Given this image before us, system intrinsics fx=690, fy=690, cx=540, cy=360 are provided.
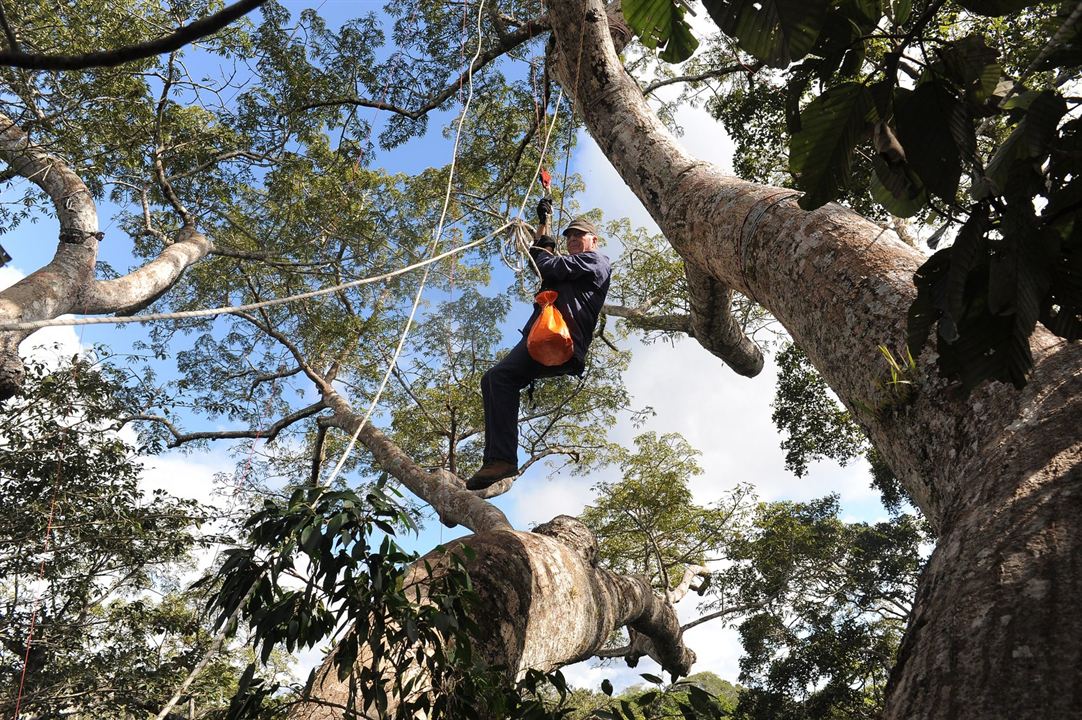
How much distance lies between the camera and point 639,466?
31.2ft

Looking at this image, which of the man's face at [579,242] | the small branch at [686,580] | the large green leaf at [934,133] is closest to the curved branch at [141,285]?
the man's face at [579,242]

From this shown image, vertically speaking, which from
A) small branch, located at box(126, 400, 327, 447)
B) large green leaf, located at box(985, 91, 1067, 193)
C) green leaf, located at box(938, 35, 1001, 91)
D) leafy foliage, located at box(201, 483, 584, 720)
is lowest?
leafy foliage, located at box(201, 483, 584, 720)

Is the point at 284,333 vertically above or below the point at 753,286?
above

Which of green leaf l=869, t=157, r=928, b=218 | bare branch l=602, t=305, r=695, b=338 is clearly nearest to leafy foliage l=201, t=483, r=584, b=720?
green leaf l=869, t=157, r=928, b=218

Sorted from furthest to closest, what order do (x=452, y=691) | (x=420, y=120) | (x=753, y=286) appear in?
(x=420, y=120) < (x=753, y=286) < (x=452, y=691)

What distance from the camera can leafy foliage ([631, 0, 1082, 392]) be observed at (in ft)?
2.46

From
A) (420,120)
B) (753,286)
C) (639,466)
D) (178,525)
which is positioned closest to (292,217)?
(420,120)

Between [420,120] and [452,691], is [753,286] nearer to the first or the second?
[452,691]

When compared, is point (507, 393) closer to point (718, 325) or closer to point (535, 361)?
point (535, 361)

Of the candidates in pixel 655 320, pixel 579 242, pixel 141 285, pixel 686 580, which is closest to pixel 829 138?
pixel 579 242

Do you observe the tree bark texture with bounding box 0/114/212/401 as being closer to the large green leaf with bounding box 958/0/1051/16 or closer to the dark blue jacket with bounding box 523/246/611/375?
the dark blue jacket with bounding box 523/246/611/375

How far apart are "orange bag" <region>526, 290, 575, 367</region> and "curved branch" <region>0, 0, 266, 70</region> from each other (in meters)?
2.53

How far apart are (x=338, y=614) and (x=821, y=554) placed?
8.57m

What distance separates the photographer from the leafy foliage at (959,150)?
751 mm
